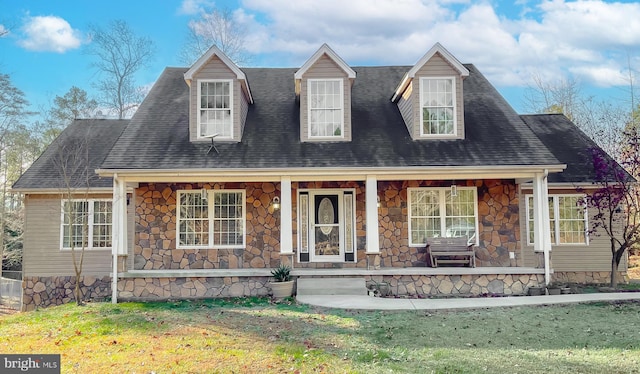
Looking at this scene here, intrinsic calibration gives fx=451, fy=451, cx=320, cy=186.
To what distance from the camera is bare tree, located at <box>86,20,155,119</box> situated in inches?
957

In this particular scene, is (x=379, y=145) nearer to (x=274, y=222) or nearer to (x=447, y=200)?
(x=447, y=200)

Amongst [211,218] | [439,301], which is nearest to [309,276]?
[439,301]

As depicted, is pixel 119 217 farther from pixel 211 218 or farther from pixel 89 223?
pixel 89 223

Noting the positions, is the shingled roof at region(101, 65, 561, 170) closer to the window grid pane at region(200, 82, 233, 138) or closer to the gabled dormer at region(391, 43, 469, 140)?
the gabled dormer at region(391, 43, 469, 140)

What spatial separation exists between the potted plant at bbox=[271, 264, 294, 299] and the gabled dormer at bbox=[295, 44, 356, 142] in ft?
12.2

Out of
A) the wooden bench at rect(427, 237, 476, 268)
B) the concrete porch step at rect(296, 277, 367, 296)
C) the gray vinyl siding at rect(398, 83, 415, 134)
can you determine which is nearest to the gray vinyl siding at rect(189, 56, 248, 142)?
the concrete porch step at rect(296, 277, 367, 296)

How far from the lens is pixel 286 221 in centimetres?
1071

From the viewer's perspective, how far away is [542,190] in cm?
1101

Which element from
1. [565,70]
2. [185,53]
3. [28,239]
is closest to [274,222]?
[28,239]

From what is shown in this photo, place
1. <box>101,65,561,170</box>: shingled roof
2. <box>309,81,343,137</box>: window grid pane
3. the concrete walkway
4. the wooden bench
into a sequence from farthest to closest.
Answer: <box>309,81,343,137</box>: window grid pane
the wooden bench
<box>101,65,561,170</box>: shingled roof
the concrete walkway

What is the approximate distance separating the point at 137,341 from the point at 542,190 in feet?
31.1

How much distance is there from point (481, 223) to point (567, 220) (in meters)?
2.95

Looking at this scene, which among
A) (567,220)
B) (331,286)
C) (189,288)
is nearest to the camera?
(331,286)

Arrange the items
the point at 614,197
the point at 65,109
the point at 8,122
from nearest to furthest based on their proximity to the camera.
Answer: the point at 614,197
the point at 8,122
the point at 65,109
